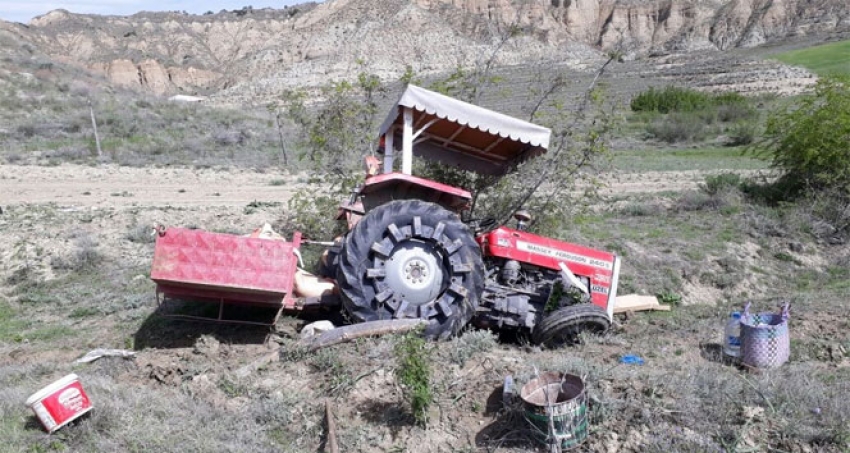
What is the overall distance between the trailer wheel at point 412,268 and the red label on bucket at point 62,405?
2175 mm

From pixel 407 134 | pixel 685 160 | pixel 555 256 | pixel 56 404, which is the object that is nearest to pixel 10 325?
pixel 56 404

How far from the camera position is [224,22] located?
88.2 m

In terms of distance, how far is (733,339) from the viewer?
6.56 m

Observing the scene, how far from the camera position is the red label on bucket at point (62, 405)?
454cm

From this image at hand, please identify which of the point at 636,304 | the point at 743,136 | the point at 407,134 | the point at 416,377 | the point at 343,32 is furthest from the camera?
the point at 343,32

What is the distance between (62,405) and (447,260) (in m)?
3.13

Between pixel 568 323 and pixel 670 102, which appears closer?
pixel 568 323

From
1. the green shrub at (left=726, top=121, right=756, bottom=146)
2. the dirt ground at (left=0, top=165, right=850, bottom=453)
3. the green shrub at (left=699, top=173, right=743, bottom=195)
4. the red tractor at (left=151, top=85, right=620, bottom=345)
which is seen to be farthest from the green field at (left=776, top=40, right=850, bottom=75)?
the red tractor at (left=151, top=85, right=620, bottom=345)

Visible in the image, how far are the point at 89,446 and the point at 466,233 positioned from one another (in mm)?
3327


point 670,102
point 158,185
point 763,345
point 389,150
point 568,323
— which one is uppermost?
point 389,150

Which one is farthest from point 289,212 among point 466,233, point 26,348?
point 466,233

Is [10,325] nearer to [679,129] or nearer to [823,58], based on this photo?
[679,129]

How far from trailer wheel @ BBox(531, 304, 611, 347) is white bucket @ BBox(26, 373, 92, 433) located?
3.73 meters

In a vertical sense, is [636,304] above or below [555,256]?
below
